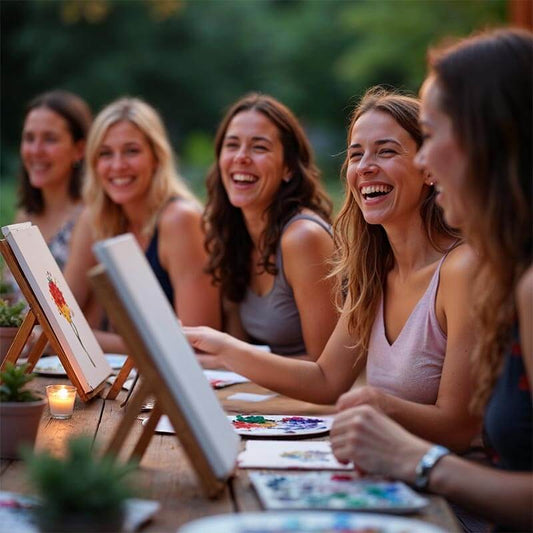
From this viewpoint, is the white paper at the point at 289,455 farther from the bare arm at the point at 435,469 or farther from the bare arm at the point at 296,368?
the bare arm at the point at 296,368

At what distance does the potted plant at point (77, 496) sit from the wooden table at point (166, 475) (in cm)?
20

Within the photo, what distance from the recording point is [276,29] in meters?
21.8

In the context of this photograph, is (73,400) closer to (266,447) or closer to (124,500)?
(266,447)

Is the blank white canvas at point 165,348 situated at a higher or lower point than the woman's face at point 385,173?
lower

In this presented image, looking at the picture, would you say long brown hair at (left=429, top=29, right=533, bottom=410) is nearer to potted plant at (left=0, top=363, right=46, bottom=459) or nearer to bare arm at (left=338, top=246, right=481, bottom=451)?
bare arm at (left=338, top=246, right=481, bottom=451)

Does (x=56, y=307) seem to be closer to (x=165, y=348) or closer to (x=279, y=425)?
(x=279, y=425)

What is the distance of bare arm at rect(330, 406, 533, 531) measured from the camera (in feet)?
5.48

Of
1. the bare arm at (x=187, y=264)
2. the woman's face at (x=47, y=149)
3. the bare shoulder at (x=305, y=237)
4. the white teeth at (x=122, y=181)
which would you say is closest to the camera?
the bare shoulder at (x=305, y=237)

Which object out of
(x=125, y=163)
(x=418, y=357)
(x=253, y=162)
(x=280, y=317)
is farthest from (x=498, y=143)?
(x=125, y=163)

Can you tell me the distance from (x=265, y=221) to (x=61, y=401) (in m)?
1.38

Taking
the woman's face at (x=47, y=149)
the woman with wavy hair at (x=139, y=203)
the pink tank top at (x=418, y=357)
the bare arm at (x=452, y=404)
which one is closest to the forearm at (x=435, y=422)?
the bare arm at (x=452, y=404)

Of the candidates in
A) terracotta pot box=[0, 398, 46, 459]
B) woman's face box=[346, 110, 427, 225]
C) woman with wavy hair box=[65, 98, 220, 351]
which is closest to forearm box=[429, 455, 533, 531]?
terracotta pot box=[0, 398, 46, 459]

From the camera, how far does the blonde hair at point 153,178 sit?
14.2 feet

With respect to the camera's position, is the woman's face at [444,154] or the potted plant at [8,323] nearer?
the woman's face at [444,154]
